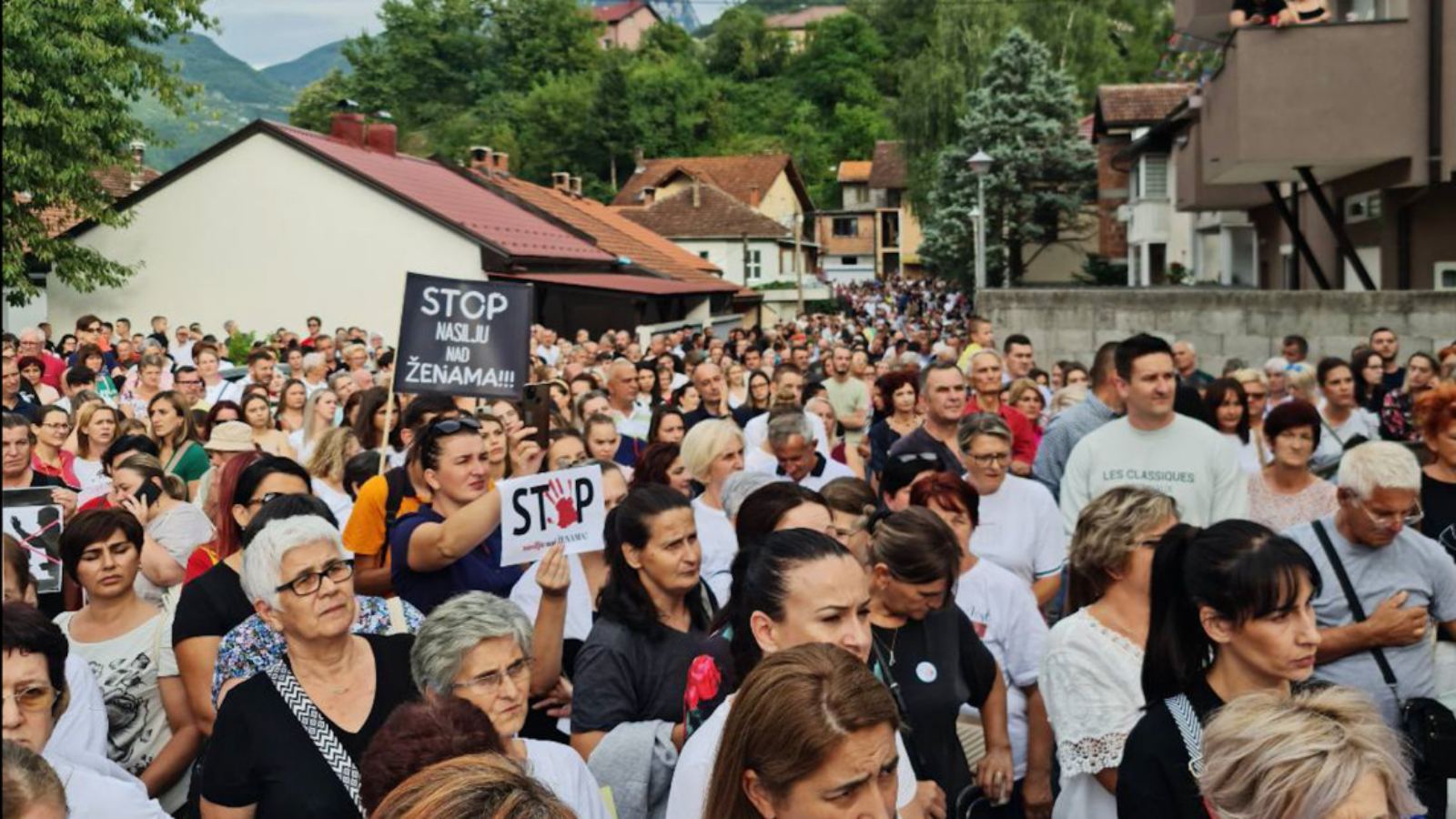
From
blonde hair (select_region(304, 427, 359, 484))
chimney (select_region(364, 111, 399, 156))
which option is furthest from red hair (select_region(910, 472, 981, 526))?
chimney (select_region(364, 111, 399, 156))

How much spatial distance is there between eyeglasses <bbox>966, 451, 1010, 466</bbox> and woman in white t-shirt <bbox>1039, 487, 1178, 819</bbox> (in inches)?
76.0

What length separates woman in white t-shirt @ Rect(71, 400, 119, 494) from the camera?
9.34 metres

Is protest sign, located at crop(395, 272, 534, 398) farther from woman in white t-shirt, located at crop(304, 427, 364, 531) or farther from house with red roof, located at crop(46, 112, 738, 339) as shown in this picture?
house with red roof, located at crop(46, 112, 738, 339)

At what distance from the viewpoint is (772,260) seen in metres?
76.1

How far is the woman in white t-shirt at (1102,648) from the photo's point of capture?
428 cm

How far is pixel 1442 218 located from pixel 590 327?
887 inches

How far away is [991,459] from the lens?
7004 millimetres

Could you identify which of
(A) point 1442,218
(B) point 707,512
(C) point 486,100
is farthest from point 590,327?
(C) point 486,100

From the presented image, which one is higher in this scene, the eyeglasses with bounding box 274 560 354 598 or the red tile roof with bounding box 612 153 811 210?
the red tile roof with bounding box 612 153 811 210

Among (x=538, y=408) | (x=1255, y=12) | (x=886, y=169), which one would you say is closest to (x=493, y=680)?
(x=538, y=408)

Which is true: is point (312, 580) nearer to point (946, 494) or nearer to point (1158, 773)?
point (1158, 773)

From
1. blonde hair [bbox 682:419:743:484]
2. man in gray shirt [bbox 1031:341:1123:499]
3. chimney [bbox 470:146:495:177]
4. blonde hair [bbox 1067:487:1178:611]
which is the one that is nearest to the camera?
blonde hair [bbox 1067:487:1178:611]

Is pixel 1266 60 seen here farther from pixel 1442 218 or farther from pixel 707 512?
pixel 707 512

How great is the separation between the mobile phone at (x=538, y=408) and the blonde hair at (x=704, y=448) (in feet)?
7.79
